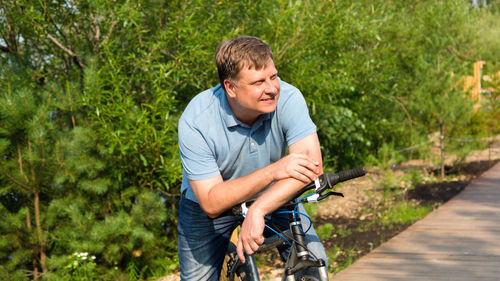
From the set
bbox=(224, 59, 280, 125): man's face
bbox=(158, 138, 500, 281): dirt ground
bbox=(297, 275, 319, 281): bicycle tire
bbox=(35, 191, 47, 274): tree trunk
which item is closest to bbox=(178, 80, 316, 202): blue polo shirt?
bbox=(224, 59, 280, 125): man's face

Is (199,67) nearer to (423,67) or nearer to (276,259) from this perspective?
(276,259)

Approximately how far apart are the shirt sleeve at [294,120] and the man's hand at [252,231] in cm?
48

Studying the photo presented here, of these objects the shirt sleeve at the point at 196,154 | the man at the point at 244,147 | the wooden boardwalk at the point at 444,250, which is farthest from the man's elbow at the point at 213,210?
the wooden boardwalk at the point at 444,250

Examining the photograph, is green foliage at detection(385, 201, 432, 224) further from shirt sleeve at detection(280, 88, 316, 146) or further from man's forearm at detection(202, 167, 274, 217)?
man's forearm at detection(202, 167, 274, 217)

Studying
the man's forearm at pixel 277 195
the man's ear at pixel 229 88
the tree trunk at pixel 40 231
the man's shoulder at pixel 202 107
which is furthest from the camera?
the tree trunk at pixel 40 231

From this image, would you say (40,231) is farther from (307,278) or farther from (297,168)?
(297,168)

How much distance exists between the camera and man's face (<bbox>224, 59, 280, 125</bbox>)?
97.2 inches

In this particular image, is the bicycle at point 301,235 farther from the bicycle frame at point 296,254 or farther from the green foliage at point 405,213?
the green foliage at point 405,213

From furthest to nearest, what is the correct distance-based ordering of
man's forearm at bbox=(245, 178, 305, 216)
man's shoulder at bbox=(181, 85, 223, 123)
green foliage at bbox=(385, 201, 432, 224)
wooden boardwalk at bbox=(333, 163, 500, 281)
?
green foliage at bbox=(385, 201, 432, 224) → wooden boardwalk at bbox=(333, 163, 500, 281) → man's shoulder at bbox=(181, 85, 223, 123) → man's forearm at bbox=(245, 178, 305, 216)

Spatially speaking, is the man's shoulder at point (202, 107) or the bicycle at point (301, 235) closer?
the bicycle at point (301, 235)

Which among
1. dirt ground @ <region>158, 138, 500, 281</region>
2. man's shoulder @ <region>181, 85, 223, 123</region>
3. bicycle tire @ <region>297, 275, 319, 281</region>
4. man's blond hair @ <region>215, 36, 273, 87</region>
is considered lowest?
dirt ground @ <region>158, 138, 500, 281</region>

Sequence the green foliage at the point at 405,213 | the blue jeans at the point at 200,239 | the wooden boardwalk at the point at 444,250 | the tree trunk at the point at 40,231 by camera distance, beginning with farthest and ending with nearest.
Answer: the green foliage at the point at 405,213 < the tree trunk at the point at 40,231 < the wooden boardwalk at the point at 444,250 < the blue jeans at the point at 200,239

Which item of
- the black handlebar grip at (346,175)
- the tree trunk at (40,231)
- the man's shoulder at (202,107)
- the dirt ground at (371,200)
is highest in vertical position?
the man's shoulder at (202,107)

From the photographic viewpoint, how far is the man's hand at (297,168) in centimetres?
225
